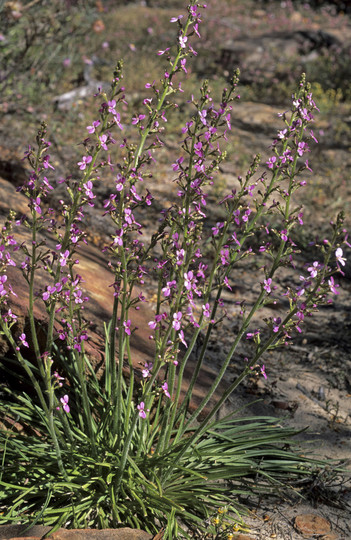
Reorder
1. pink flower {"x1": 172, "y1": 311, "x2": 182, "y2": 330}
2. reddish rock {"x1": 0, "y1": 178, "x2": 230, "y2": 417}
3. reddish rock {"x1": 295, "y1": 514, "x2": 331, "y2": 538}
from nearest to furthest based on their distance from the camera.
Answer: pink flower {"x1": 172, "y1": 311, "x2": 182, "y2": 330}, reddish rock {"x1": 295, "y1": 514, "x2": 331, "y2": 538}, reddish rock {"x1": 0, "y1": 178, "x2": 230, "y2": 417}

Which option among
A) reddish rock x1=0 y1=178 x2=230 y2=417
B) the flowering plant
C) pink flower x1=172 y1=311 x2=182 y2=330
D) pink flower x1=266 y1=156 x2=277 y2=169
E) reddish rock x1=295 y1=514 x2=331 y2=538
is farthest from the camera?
reddish rock x1=0 y1=178 x2=230 y2=417

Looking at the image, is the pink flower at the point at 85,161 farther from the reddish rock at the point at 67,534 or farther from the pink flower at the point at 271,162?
the reddish rock at the point at 67,534

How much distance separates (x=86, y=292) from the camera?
3.86 m

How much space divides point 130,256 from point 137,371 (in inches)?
46.0

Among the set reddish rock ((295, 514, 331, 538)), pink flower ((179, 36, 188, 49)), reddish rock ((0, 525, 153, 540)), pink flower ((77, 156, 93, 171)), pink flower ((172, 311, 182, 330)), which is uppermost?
pink flower ((179, 36, 188, 49))

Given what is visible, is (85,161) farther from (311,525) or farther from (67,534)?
(311,525)

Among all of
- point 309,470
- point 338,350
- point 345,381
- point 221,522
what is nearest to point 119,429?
point 221,522

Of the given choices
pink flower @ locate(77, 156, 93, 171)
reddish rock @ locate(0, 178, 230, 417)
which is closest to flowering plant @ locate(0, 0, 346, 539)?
pink flower @ locate(77, 156, 93, 171)

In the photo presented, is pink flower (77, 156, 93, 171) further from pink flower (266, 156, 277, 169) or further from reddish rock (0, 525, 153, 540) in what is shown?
reddish rock (0, 525, 153, 540)

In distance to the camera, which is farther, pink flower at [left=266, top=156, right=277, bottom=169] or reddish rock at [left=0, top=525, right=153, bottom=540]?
pink flower at [left=266, top=156, right=277, bottom=169]

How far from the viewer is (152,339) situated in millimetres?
2783

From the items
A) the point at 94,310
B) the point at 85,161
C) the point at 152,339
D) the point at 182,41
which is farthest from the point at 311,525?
the point at 182,41

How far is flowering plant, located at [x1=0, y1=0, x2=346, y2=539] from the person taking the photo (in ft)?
7.35

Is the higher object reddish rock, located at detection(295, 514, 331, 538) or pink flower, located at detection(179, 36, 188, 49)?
pink flower, located at detection(179, 36, 188, 49)
